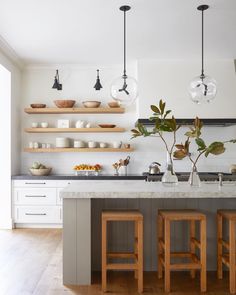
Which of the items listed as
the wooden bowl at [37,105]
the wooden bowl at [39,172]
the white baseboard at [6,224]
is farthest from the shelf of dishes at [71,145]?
the white baseboard at [6,224]

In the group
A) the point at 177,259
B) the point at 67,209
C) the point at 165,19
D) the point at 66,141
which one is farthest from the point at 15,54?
the point at 177,259

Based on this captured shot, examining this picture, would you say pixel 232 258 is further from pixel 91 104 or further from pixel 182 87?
pixel 91 104

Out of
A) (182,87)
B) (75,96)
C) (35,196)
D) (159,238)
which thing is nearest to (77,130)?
(75,96)

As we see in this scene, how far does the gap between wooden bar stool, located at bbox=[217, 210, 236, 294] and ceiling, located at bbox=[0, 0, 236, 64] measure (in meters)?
2.07

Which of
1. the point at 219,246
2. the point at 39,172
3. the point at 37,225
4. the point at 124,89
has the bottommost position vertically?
the point at 37,225

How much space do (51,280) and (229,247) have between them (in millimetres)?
1576

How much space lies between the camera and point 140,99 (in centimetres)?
537

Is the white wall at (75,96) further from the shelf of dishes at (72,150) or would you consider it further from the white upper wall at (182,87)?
the white upper wall at (182,87)

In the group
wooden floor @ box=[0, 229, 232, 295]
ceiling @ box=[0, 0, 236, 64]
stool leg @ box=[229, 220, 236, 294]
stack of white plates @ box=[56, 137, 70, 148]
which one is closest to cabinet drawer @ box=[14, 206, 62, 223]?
stack of white plates @ box=[56, 137, 70, 148]

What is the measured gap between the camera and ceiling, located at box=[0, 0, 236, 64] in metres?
3.57

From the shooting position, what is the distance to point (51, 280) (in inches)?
122

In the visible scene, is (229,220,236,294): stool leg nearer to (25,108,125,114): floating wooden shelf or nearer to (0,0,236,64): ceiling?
(0,0,236,64): ceiling

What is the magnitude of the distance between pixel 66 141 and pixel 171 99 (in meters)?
1.81

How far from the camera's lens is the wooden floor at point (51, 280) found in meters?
2.89
